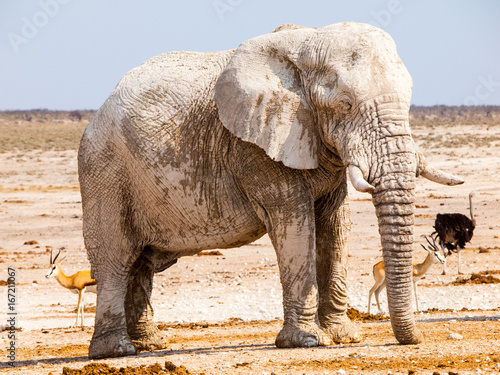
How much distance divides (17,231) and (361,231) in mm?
8228

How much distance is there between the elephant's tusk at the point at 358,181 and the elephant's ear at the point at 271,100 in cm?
61

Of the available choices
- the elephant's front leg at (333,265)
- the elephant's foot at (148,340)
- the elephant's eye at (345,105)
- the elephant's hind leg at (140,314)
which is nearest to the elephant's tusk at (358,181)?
the elephant's eye at (345,105)

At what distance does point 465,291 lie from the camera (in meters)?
12.8

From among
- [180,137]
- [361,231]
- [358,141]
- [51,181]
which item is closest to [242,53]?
[180,137]

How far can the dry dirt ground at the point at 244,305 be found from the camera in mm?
7109

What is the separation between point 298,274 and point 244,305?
4.96 m

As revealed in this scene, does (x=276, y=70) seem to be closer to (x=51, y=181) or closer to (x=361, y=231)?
(x=361, y=231)

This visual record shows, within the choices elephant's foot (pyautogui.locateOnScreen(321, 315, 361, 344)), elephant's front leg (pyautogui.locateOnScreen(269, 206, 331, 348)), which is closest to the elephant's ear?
elephant's front leg (pyautogui.locateOnScreen(269, 206, 331, 348))

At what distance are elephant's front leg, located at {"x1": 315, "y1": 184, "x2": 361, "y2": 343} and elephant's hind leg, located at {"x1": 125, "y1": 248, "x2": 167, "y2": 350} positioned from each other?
1786mm

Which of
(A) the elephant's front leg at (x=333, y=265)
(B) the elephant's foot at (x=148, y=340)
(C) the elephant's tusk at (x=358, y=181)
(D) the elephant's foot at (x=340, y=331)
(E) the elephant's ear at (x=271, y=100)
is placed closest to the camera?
(C) the elephant's tusk at (x=358, y=181)

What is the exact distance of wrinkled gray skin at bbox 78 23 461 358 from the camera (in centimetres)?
696

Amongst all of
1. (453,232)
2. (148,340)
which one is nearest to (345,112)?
(148,340)

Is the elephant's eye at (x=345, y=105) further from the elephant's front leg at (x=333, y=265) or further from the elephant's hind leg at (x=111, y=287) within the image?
the elephant's hind leg at (x=111, y=287)

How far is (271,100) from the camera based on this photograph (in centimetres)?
752
